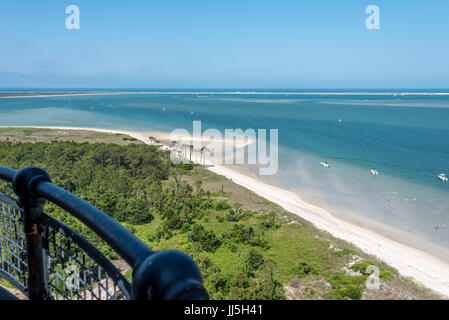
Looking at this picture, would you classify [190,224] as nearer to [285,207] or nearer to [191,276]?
[285,207]

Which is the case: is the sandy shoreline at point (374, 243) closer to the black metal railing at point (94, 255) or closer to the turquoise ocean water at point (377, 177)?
the turquoise ocean water at point (377, 177)

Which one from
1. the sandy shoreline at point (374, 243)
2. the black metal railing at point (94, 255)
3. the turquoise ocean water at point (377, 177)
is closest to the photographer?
the black metal railing at point (94, 255)

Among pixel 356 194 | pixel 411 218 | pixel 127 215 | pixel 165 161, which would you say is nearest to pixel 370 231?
pixel 411 218

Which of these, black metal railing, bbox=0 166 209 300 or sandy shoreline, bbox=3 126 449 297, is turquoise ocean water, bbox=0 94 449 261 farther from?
black metal railing, bbox=0 166 209 300

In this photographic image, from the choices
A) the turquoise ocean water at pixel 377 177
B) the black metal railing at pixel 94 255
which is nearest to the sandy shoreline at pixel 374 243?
the turquoise ocean water at pixel 377 177

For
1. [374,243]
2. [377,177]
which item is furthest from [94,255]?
[377,177]

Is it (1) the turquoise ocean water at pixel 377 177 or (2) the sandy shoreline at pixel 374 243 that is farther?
(1) the turquoise ocean water at pixel 377 177

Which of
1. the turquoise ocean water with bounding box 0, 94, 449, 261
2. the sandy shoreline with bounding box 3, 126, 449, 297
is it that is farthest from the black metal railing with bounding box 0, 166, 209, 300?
the turquoise ocean water with bounding box 0, 94, 449, 261

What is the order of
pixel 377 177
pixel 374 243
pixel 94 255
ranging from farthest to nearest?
1. pixel 377 177
2. pixel 374 243
3. pixel 94 255

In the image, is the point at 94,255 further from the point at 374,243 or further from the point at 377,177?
the point at 377,177
